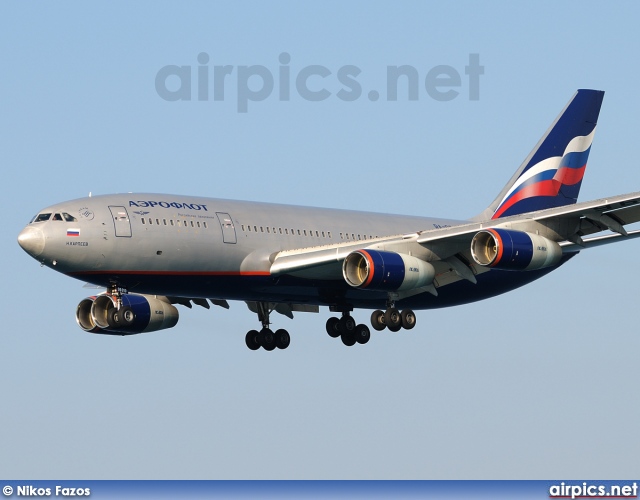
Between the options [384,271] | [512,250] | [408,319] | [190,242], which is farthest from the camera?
[408,319]

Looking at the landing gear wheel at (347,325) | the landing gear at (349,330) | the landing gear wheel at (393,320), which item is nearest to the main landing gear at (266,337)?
the landing gear at (349,330)

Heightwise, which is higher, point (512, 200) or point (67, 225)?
point (512, 200)

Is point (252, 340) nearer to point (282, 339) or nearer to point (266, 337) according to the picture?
point (266, 337)

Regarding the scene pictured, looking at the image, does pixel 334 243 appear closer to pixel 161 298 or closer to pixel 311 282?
pixel 311 282

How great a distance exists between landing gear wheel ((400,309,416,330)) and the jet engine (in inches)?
444

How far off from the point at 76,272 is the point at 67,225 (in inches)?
72.8

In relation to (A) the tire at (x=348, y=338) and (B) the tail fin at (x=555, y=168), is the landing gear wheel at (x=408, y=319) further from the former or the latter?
(B) the tail fin at (x=555, y=168)

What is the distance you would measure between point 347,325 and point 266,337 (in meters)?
4.40

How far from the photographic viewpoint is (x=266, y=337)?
61781mm

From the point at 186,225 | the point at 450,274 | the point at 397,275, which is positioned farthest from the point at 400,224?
the point at 186,225

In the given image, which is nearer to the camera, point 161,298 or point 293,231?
point 293,231

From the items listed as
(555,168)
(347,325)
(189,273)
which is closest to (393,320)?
(347,325)

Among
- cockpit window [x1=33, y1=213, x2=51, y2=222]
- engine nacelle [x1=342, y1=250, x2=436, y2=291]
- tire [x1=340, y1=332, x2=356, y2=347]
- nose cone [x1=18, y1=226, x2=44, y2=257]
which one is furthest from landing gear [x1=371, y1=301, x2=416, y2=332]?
nose cone [x1=18, y1=226, x2=44, y2=257]

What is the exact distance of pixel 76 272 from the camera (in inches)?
1970
